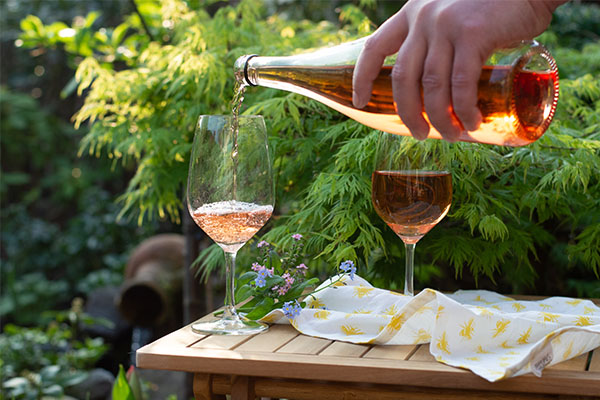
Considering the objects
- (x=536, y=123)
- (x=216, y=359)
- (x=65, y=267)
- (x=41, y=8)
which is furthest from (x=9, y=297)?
(x=536, y=123)

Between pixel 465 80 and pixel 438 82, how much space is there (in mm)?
27

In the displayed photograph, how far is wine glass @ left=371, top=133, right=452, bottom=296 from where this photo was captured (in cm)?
115

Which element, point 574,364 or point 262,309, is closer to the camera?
point 574,364

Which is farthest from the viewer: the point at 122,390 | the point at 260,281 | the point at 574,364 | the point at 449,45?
the point at 122,390

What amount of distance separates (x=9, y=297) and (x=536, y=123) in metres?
5.00

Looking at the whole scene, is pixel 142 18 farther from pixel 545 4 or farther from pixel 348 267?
pixel 545 4

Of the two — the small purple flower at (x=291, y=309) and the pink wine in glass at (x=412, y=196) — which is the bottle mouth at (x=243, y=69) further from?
the small purple flower at (x=291, y=309)

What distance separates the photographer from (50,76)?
636 centimetres

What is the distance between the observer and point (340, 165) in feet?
5.08

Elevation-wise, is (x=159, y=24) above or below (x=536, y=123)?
above

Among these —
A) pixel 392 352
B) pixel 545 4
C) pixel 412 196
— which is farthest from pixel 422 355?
pixel 545 4

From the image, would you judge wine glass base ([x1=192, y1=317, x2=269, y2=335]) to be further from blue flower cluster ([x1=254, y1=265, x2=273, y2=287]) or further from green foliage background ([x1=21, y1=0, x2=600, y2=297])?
green foliage background ([x1=21, y1=0, x2=600, y2=297])

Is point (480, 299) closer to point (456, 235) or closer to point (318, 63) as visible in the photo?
Answer: point (456, 235)

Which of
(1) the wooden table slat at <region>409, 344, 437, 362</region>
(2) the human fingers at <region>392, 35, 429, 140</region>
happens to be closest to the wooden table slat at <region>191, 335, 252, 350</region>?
(1) the wooden table slat at <region>409, 344, 437, 362</region>
